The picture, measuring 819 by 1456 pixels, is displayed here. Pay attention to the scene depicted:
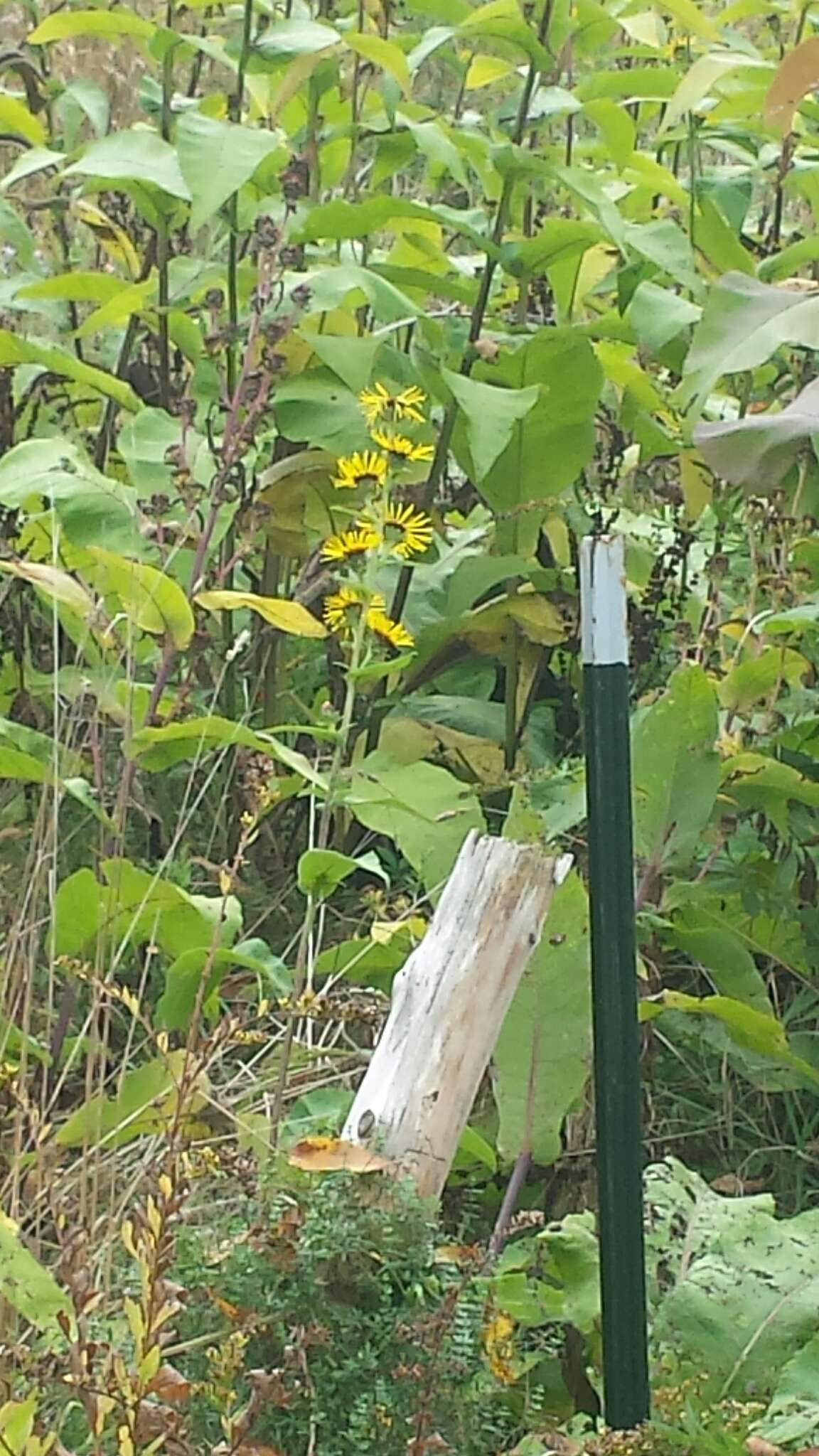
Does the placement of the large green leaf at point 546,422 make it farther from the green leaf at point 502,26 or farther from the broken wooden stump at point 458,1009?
the broken wooden stump at point 458,1009

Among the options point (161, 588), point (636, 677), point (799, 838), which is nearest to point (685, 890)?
point (799, 838)

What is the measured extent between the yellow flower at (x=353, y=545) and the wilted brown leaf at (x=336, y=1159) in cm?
54

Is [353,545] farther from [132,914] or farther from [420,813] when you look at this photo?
[132,914]

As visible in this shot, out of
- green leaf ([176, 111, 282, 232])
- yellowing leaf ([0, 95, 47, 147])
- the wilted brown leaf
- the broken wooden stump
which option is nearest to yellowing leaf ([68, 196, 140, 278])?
yellowing leaf ([0, 95, 47, 147])

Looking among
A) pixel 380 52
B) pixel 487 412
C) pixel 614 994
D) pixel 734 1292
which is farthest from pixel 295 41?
pixel 734 1292

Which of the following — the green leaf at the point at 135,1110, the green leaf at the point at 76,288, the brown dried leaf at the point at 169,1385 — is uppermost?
the green leaf at the point at 76,288

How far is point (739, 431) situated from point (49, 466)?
66 cm

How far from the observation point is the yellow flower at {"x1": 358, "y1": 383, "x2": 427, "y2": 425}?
63.8 inches

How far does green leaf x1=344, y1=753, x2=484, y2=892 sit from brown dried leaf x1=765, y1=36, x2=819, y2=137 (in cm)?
69

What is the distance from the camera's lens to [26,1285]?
3.02 ft

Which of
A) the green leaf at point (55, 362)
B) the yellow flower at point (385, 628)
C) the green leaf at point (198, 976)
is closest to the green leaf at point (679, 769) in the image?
the yellow flower at point (385, 628)

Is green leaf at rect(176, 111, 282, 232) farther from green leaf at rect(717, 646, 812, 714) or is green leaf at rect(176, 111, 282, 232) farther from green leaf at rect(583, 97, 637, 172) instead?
green leaf at rect(717, 646, 812, 714)

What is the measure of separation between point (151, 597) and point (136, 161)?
518mm

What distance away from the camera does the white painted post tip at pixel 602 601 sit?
1081mm
